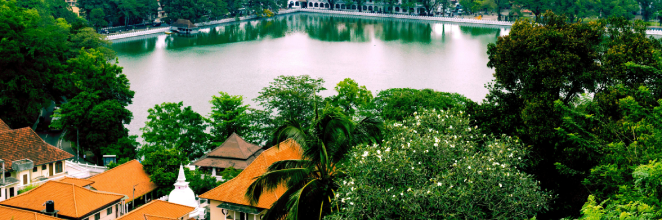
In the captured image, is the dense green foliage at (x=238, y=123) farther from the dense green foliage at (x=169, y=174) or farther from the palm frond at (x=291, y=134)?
the palm frond at (x=291, y=134)

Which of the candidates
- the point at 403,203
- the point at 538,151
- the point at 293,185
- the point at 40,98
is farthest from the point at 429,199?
the point at 40,98

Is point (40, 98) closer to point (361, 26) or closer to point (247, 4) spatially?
point (361, 26)

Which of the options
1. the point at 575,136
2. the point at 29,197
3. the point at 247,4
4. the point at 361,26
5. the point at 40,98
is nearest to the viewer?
the point at 575,136

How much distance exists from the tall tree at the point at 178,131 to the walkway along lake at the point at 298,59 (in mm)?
5455

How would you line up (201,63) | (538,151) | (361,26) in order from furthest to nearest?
(361,26) → (201,63) → (538,151)

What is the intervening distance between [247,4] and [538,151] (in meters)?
70.1

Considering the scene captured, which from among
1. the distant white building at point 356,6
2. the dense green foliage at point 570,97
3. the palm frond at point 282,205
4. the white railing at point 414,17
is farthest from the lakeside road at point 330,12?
the palm frond at point 282,205

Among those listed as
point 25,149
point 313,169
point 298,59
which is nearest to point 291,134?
point 313,169

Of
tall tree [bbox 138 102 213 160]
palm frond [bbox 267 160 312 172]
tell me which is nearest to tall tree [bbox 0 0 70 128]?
tall tree [bbox 138 102 213 160]

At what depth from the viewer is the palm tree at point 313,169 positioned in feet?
27.3

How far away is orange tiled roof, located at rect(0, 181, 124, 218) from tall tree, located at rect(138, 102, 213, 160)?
6360mm

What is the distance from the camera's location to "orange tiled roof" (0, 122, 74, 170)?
1803 cm

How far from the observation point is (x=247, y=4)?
7856 centimetres

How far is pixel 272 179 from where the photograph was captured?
834 cm
